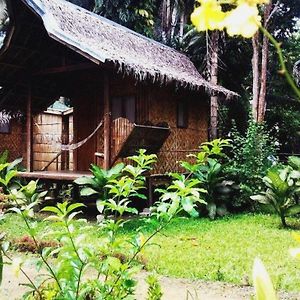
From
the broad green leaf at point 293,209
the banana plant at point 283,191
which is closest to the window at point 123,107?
the banana plant at point 283,191

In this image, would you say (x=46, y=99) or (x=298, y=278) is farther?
(x=46, y=99)

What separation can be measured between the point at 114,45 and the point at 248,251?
561cm

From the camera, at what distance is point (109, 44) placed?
9242 mm

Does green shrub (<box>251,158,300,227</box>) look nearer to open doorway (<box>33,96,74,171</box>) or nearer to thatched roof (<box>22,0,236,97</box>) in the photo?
thatched roof (<box>22,0,236,97</box>)

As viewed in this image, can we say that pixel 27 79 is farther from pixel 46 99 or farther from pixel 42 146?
pixel 42 146

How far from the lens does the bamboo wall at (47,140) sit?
40.8 ft

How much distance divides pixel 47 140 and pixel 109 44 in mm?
4058

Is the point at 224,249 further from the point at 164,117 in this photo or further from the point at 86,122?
the point at 86,122

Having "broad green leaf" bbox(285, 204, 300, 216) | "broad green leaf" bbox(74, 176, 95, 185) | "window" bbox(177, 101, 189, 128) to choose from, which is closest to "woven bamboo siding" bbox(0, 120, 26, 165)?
"window" bbox(177, 101, 189, 128)

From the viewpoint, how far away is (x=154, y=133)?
8227 millimetres

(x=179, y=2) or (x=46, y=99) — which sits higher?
(x=179, y=2)

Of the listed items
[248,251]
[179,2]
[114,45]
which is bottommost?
[248,251]

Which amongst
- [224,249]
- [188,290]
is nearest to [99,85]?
[224,249]

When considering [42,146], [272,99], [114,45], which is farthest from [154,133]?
[272,99]
